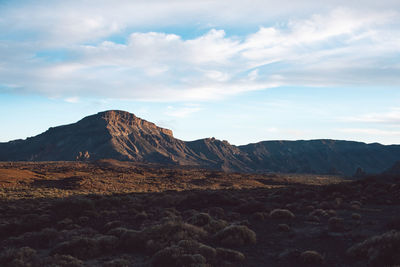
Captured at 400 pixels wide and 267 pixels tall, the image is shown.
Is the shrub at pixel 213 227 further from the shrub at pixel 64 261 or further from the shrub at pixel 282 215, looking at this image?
the shrub at pixel 64 261

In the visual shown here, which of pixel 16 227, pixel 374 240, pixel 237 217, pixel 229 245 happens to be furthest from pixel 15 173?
pixel 374 240

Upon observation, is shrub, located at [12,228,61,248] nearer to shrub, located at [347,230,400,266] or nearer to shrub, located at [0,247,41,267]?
shrub, located at [0,247,41,267]

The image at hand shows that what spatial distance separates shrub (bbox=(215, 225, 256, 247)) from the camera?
1219 cm

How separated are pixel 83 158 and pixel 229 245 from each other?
153901 mm

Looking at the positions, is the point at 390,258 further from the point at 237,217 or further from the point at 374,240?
the point at 237,217

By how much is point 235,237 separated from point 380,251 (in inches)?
212

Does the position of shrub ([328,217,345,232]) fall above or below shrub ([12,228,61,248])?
above

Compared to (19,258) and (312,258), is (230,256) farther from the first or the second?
(19,258)

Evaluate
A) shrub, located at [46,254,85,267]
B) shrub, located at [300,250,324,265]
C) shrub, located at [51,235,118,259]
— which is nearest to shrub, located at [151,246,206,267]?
shrub, located at [46,254,85,267]

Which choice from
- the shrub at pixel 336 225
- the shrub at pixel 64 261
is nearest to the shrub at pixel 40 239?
the shrub at pixel 64 261

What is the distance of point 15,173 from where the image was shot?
54.8 metres

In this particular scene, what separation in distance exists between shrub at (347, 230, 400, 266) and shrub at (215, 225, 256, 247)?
3995mm

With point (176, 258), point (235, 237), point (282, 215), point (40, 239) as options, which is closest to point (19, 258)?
point (40, 239)

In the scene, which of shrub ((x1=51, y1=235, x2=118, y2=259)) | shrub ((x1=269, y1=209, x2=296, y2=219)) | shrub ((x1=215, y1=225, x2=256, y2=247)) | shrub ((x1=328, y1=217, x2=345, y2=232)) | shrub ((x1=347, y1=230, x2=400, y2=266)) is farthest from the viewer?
shrub ((x1=269, y1=209, x2=296, y2=219))
